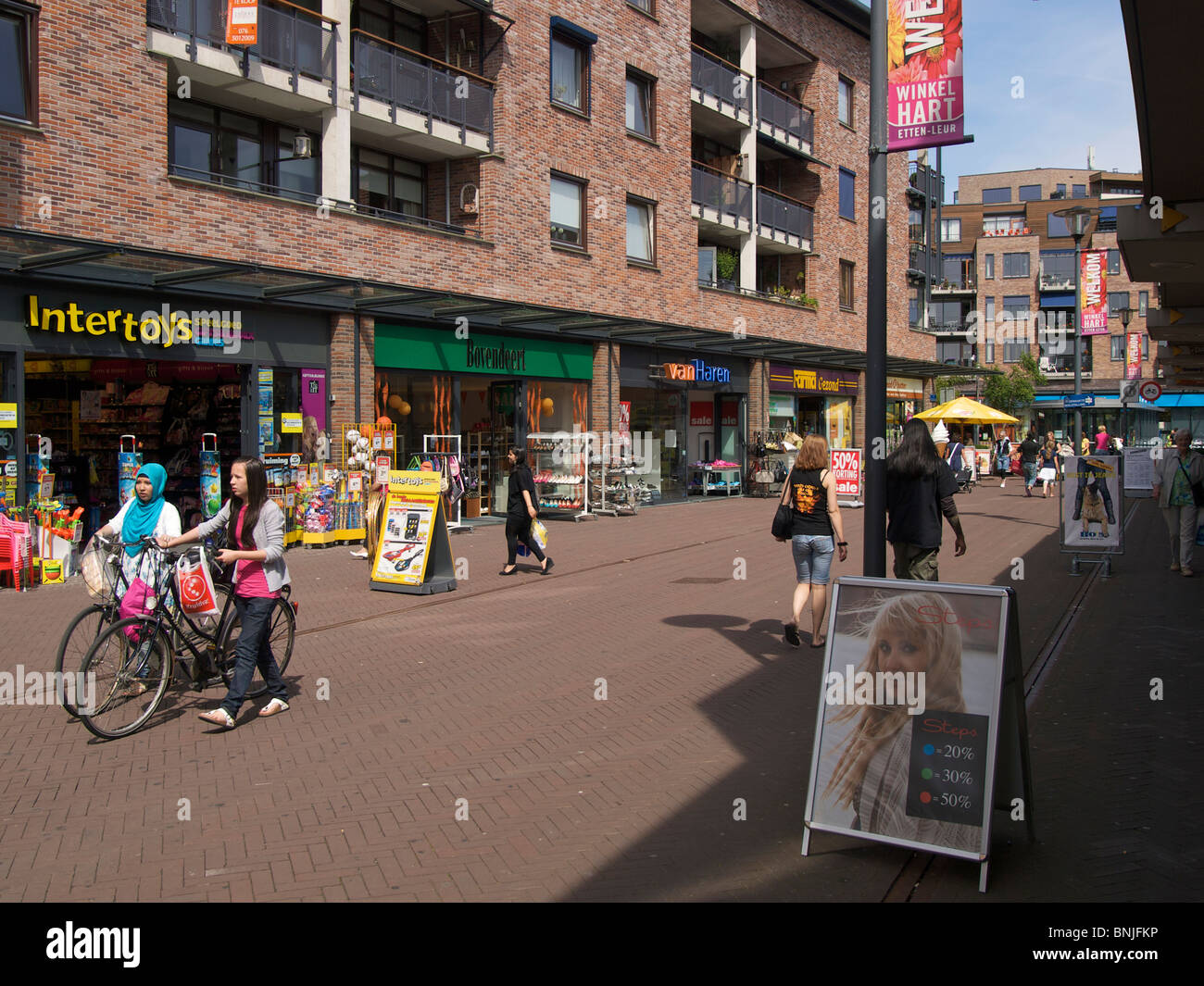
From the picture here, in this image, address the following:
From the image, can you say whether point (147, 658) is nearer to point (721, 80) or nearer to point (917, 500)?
point (917, 500)

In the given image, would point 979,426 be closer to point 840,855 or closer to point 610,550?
point 610,550

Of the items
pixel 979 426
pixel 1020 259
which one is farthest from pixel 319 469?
pixel 1020 259

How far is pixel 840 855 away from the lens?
4.43m

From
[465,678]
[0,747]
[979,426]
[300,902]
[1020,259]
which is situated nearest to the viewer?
[300,902]

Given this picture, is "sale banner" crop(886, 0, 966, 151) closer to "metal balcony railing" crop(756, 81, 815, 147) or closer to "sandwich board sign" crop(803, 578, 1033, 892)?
"sandwich board sign" crop(803, 578, 1033, 892)

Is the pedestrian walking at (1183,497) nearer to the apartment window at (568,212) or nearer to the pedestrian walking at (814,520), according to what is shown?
the pedestrian walking at (814,520)

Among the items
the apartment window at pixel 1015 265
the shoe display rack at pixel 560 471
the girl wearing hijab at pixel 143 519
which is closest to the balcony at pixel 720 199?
the shoe display rack at pixel 560 471

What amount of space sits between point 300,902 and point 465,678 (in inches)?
145

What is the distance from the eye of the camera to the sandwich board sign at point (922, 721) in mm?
4117

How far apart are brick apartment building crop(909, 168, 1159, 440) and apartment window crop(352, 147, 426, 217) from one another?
56108 mm

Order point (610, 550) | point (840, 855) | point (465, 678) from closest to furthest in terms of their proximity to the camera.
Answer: point (840, 855)
point (465, 678)
point (610, 550)

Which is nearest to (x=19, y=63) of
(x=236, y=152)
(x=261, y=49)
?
(x=261, y=49)

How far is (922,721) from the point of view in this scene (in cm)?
425

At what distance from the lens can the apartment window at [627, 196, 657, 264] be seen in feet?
78.6
